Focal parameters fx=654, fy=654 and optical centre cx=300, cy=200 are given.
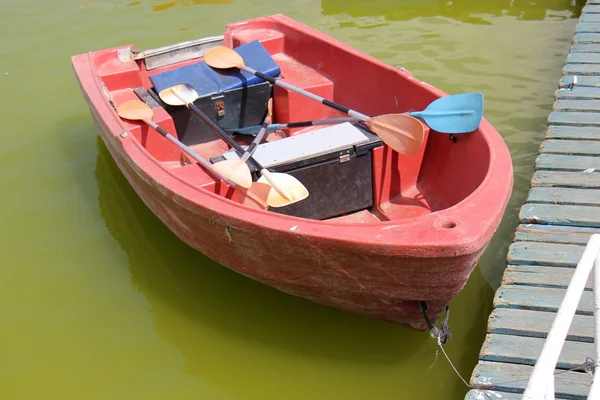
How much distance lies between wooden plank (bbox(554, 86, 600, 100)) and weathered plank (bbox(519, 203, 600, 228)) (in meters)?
1.50

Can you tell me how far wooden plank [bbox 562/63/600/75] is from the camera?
5.59m

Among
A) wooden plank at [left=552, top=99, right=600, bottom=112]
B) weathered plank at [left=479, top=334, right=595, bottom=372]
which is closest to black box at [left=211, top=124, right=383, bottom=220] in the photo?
weathered plank at [left=479, top=334, right=595, bottom=372]

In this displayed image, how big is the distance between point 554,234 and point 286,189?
164 cm

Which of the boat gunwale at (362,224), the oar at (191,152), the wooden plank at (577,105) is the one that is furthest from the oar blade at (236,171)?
the wooden plank at (577,105)

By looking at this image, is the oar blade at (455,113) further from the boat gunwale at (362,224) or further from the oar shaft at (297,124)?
the oar shaft at (297,124)

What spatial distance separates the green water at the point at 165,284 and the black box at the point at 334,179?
2.12ft

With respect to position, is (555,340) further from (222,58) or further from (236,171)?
(222,58)

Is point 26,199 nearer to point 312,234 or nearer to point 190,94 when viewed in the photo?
point 190,94

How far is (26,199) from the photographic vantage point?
5270mm

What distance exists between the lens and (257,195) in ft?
12.1

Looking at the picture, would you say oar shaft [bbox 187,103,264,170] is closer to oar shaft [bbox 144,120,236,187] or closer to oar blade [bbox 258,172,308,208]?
oar shaft [bbox 144,120,236,187]

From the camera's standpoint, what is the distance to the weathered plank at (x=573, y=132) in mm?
4719

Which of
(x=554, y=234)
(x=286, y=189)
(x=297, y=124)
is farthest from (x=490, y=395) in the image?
(x=297, y=124)

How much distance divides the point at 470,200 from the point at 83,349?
8.22 feet
